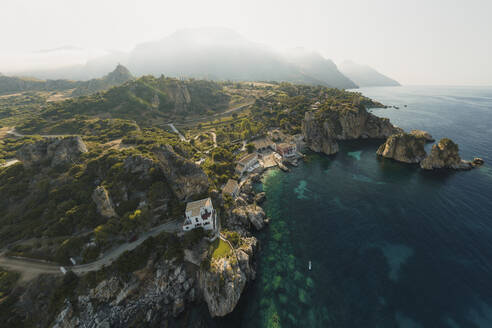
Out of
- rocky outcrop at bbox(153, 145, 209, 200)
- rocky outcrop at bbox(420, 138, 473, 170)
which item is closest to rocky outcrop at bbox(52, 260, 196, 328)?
rocky outcrop at bbox(153, 145, 209, 200)

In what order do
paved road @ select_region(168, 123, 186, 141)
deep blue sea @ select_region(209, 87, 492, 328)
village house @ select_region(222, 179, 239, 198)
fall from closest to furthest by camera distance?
deep blue sea @ select_region(209, 87, 492, 328) → village house @ select_region(222, 179, 239, 198) → paved road @ select_region(168, 123, 186, 141)

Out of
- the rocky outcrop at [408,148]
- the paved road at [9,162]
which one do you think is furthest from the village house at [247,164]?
the paved road at [9,162]

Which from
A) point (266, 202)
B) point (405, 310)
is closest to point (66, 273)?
point (266, 202)

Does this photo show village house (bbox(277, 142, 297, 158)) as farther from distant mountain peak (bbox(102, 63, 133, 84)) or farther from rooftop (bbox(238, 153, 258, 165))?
distant mountain peak (bbox(102, 63, 133, 84))

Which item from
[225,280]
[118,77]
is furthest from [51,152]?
[118,77]

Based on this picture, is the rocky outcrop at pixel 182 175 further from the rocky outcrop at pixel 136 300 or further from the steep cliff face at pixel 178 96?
the steep cliff face at pixel 178 96

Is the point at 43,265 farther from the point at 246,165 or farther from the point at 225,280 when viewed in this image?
the point at 246,165
